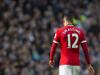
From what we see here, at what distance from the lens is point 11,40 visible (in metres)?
19.1

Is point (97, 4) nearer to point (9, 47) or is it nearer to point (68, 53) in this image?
point (9, 47)

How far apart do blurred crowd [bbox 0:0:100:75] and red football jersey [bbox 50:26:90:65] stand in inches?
217

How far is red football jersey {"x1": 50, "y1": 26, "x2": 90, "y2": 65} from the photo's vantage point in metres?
11.5

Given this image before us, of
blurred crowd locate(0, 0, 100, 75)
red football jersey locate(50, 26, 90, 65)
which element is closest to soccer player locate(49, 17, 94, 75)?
red football jersey locate(50, 26, 90, 65)

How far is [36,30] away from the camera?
65.8 feet

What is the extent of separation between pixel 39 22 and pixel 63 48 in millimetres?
9044

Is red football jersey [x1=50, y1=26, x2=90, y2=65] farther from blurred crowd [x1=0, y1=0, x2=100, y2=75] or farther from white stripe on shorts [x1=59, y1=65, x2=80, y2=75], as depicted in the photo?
blurred crowd [x1=0, y1=0, x2=100, y2=75]

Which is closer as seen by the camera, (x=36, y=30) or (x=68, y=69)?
(x=68, y=69)

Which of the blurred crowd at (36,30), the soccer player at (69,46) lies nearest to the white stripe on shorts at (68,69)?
the soccer player at (69,46)

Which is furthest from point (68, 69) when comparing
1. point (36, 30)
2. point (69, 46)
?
point (36, 30)

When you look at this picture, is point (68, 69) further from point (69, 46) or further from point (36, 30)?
point (36, 30)

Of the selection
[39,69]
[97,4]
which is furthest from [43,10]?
[39,69]

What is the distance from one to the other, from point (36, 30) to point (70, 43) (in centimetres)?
860

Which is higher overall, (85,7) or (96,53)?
(85,7)
